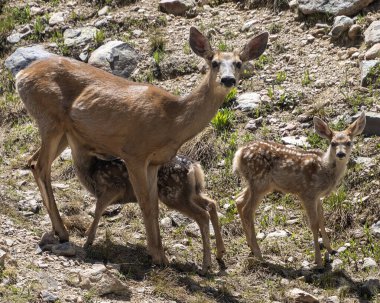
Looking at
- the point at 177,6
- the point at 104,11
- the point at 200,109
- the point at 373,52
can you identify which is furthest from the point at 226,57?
the point at 104,11

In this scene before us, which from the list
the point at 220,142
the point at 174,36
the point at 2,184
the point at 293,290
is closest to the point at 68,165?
the point at 2,184

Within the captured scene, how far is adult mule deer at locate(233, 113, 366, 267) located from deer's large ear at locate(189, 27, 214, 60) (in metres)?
1.32

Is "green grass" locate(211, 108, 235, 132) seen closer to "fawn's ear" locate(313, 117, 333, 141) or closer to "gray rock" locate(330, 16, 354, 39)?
"fawn's ear" locate(313, 117, 333, 141)

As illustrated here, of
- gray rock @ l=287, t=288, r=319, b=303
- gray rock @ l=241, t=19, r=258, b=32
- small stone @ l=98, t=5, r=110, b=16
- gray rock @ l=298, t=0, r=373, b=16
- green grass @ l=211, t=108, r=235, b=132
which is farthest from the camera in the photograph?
small stone @ l=98, t=5, r=110, b=16

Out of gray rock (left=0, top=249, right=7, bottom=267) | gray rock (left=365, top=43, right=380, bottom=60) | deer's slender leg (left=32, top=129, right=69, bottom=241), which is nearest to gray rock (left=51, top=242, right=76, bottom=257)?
deer's slender leg (left=32, top=129, right=69, bottom=241)

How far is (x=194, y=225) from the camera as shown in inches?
465

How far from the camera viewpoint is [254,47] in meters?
11.0

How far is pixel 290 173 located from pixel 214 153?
6.55ft

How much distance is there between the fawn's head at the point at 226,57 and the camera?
10.2 meters

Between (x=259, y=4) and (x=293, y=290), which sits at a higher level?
(x=259, y=4)

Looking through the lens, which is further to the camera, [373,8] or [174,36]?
[174,36]

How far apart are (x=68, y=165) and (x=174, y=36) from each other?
139 inches

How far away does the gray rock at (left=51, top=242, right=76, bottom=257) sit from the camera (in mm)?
10008

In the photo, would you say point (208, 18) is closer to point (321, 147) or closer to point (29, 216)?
point (321, 147)
